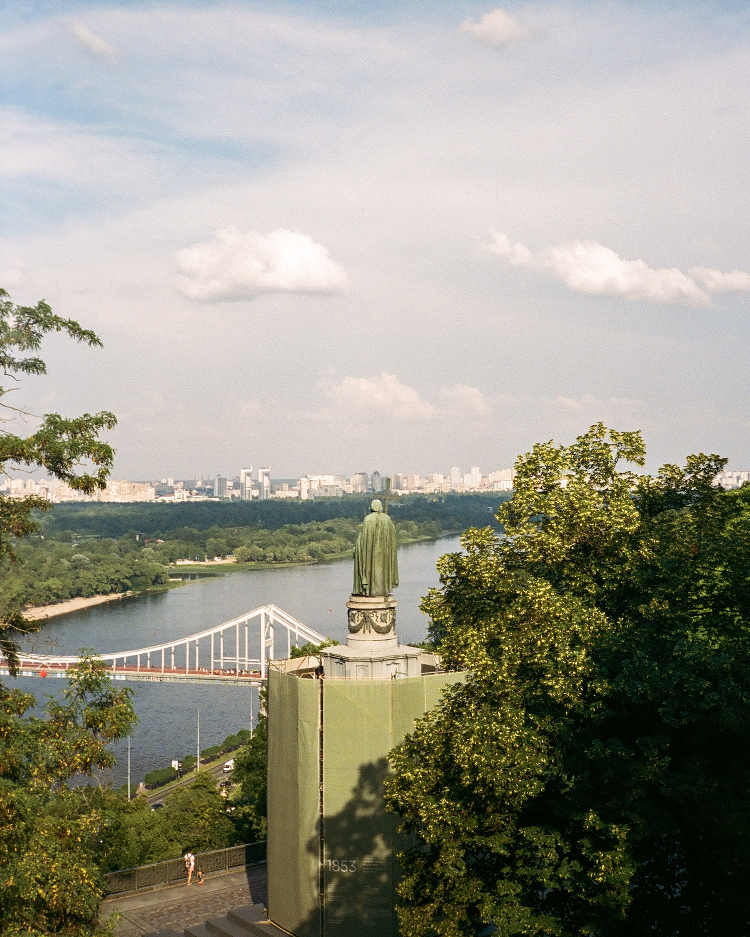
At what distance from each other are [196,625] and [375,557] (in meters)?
70.2

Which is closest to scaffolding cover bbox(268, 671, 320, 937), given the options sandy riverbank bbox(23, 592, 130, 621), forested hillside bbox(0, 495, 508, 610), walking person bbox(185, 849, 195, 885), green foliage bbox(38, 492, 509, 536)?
walking person bbox(185, 849, 195, 885)

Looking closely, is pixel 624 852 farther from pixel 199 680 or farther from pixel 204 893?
pixel 199 680

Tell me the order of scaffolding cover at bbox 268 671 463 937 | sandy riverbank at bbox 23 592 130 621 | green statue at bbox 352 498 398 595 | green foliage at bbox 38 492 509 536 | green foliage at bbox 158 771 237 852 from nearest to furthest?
scaffolding cover at bbox 268 671 463 937
green statue at bbox 352 498 398 595
green foliage at bbox 158 771 237 852
sandy riverbank at bbox 23 592 130 621
green foliage at bbox 38 492 509 536

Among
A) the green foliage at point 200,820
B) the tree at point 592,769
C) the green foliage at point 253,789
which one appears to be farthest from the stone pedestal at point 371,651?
the green foliage at point 200,820

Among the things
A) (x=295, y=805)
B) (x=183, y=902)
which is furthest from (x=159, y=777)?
(x=295, y=805)

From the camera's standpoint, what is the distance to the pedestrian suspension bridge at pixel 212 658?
6341 cm

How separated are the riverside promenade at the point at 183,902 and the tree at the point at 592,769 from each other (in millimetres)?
6491

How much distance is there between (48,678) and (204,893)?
56.3 metres

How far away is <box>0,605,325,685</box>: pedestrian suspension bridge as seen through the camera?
208 feet

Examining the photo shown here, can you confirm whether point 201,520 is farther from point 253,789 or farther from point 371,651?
point 371,651

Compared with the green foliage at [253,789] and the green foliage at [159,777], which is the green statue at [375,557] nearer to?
the green foliage at [253,789]

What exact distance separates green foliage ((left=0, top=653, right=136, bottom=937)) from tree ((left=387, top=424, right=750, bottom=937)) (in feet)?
10.7

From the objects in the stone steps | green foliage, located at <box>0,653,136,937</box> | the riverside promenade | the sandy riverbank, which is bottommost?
the sandy riverbank

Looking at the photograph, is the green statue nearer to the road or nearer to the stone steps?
the stone steps
